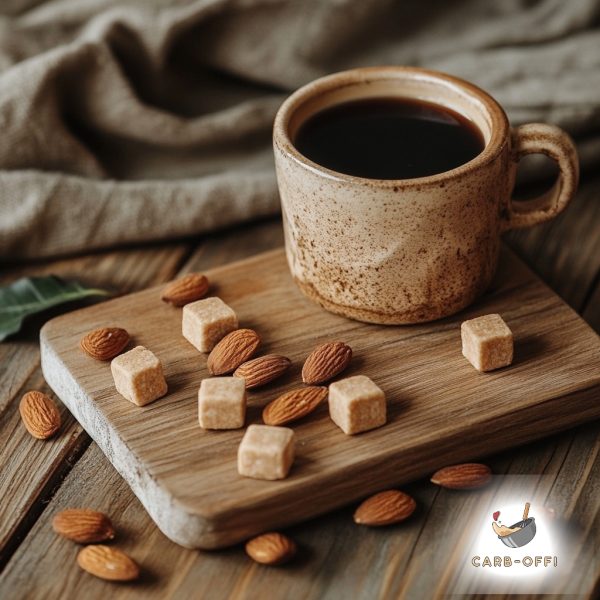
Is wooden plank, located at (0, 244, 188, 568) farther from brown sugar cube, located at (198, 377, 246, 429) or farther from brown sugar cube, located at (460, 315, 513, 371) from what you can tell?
brown sugar cube, located at (460, 315, 513, 371)

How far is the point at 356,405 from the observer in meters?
1.08

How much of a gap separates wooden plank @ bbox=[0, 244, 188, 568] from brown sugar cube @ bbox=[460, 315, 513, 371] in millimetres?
481

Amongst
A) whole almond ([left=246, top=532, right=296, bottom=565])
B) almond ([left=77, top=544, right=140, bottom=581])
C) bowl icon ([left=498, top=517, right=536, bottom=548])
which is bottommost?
bowl icon ([left=498, top=517, right=536, bottom=548])

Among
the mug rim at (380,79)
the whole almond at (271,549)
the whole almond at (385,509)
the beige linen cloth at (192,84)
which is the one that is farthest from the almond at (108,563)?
the beige linen cloth at (192,84)

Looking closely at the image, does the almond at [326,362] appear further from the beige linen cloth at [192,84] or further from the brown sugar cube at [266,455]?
the beige linen cloth at [192,84]

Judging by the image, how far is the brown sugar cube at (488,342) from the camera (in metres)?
1.16

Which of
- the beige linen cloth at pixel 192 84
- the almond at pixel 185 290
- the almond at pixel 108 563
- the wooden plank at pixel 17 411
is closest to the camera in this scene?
the almond at pixel 108 563

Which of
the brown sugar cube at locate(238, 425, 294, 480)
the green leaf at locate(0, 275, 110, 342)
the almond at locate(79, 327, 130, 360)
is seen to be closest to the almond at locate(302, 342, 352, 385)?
the brown sugar cube at locate(238, 425, 294, 480)

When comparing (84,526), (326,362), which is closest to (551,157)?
(326,362)

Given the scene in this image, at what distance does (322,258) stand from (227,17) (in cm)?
60

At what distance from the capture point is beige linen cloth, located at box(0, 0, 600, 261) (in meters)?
1.55

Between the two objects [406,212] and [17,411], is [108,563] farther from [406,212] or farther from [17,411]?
[406,212]

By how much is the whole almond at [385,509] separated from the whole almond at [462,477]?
1.8 inches

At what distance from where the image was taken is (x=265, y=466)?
1.04 metres
